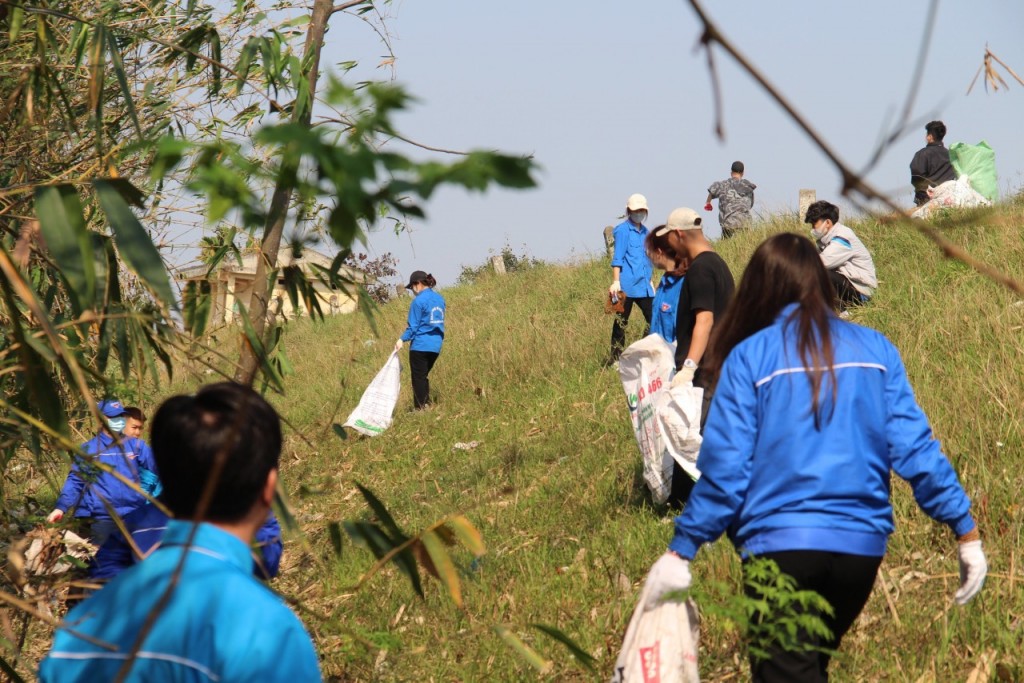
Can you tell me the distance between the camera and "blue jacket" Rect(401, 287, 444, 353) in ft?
40.8

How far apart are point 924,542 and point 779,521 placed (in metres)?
2.55

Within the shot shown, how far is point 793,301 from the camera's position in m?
3.33

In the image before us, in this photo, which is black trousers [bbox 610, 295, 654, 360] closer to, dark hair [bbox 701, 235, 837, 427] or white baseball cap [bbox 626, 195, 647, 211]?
white baseball cap [bbox 626, 195, 647, 211]

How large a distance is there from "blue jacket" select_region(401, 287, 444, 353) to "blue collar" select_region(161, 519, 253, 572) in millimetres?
10377

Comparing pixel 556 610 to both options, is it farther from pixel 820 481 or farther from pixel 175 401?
pixel 175 401

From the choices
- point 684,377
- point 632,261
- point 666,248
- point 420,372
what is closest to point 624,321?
point 632,261

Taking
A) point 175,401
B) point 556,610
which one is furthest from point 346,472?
point 175,401

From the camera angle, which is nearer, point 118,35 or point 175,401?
point 175,401

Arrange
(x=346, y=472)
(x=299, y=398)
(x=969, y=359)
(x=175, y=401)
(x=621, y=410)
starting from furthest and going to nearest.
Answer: (x=299, y=398)
(x=346, y=472)
(x=621, y=410)
(x=969, y=359)
(x=175, y=401)

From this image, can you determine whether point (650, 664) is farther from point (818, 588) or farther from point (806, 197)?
point (806, 197)

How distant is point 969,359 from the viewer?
7.45m

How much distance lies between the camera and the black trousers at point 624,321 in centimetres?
1135

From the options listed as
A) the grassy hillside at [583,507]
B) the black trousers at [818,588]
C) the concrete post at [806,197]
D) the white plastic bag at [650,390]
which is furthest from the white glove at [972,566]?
the concrete post at [806,197]

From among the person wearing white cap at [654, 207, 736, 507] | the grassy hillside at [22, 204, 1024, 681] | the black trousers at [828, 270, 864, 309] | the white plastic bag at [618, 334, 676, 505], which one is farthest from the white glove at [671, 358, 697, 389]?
the black trousers at [828, 270, 864, 309]
